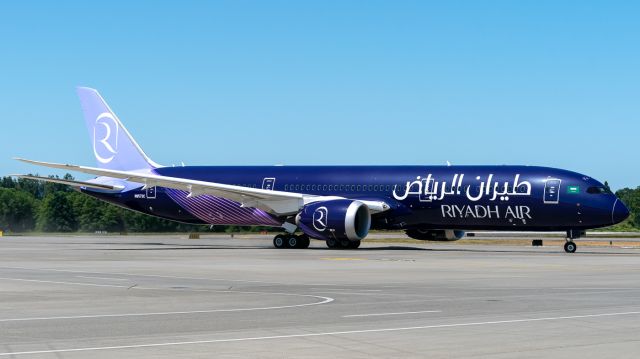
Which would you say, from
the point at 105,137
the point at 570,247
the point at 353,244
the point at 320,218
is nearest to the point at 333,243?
the point at 353,244

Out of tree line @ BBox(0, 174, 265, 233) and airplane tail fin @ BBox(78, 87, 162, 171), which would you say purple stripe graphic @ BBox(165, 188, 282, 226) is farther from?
tree line @ BBox(0, 174, 265, 233)

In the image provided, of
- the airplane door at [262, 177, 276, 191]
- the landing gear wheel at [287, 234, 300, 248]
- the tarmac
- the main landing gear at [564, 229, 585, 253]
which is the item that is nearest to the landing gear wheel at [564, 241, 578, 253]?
the main landing gear at [564, 229, 585, 253]

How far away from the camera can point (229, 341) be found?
46.1ft

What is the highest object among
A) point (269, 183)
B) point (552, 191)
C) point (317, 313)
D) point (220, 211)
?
point (269, 183)

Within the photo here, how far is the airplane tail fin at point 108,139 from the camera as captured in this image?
211 feet

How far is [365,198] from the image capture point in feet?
178

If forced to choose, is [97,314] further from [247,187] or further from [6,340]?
[247,187]

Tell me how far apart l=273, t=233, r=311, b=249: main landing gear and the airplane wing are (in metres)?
1.55

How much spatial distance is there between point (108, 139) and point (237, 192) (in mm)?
14380

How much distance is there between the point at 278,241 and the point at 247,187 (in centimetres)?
398

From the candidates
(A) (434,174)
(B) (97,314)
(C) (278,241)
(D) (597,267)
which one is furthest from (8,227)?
(B) (97,314)

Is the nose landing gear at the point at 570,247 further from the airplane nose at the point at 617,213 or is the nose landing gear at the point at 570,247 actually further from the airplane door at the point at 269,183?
the airplane door at the point at 269,183

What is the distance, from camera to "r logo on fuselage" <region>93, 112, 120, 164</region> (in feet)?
212

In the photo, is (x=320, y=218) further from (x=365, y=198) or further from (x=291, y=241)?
(x=291, y=241)
